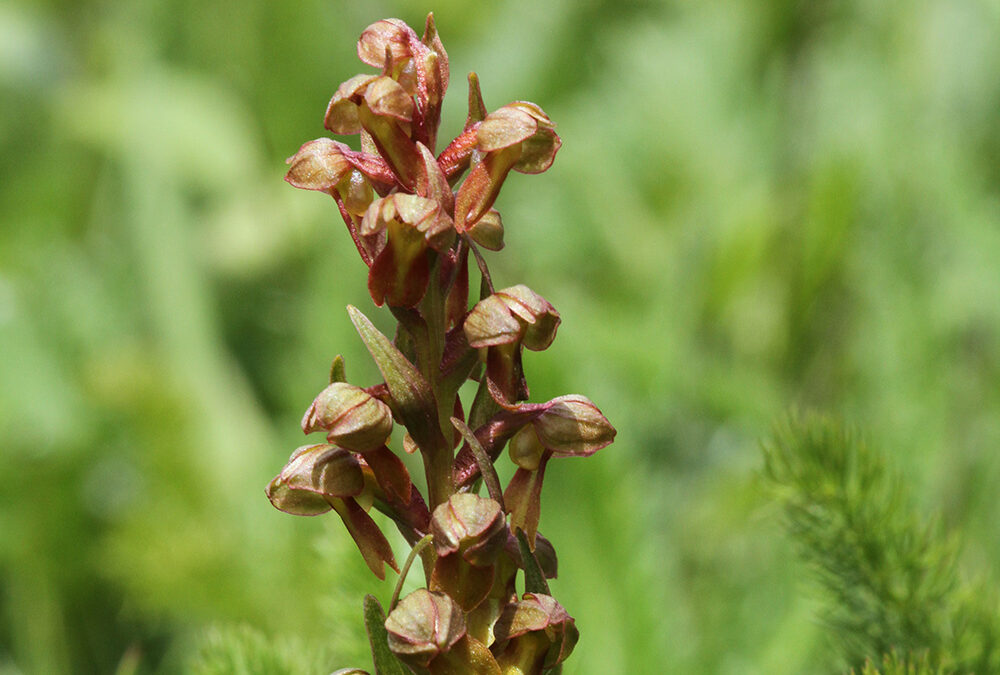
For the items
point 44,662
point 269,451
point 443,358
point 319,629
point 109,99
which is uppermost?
point 109,99

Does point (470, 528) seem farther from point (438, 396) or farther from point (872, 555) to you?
point (872, 555)

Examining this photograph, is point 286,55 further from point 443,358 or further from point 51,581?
point 443,358

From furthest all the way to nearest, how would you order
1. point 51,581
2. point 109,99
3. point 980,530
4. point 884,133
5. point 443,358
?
point 109,99
point 884,133
point 51,581
point 980,530
point 443,358

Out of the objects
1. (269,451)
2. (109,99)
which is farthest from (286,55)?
(269,451)

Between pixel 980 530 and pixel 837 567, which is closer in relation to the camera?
pixel 837 567

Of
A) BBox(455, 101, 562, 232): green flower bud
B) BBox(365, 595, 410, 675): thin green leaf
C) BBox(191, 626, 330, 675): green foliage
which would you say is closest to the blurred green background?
BBox(191, 626, 330, 675): green foliage

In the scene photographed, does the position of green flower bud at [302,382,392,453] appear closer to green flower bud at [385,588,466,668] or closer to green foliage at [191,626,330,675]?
green flower bud at [385,588,466,668]

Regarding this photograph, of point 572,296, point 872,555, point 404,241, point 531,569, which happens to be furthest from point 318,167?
point 572,296
